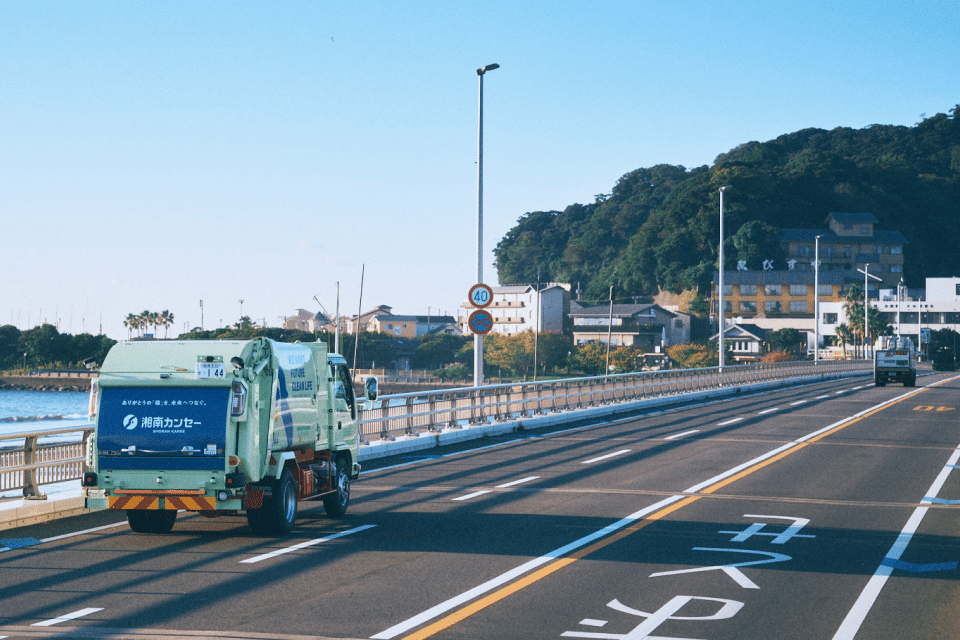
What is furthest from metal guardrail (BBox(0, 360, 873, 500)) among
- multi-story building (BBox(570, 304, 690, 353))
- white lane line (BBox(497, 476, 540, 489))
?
multi-story building (BBox(570, 304, 690, 353))

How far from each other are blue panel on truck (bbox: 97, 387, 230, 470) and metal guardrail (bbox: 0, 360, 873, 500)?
6.39 ft

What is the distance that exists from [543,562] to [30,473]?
6.96 m

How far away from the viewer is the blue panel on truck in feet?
36.6

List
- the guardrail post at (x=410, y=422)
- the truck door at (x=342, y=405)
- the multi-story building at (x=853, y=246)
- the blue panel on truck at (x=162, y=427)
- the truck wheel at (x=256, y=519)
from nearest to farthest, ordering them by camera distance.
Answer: the blue panel on truck at (x=162, y=427) → the truck wheel at (x=256, y=519) → the truck door at (x=342, y=405) → the guardrail post at (x=410, y=422) → the multi-story building at (x=853, y=246)

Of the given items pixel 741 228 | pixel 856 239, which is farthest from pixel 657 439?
pixel 856 239

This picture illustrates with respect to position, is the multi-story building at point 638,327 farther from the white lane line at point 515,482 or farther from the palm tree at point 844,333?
the white lane line at point 515,482

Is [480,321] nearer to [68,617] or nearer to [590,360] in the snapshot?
[68,617]

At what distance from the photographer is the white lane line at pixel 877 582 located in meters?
7.61

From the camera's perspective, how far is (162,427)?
1125 centimetres

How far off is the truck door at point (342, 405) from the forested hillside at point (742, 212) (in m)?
131

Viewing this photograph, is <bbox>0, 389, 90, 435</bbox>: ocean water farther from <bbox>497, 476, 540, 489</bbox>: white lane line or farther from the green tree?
<bbox>497, 476, 540, 489</bbox>: white lane line

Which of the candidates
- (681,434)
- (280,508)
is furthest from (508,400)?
(280,508)

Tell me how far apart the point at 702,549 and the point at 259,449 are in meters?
4.95

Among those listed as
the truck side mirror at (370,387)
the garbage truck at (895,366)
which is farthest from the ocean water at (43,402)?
the truck side mirror at (370,387)
